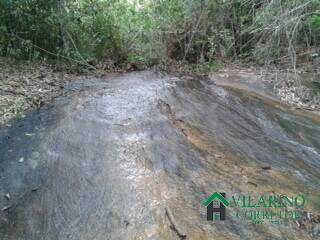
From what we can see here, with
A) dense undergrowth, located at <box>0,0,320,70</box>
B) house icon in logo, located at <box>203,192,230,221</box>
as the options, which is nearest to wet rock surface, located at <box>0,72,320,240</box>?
house icon in logo, located at <box>203,192,230,221</box>

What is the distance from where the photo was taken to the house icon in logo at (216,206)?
2074mm

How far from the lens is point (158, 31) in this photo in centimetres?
639

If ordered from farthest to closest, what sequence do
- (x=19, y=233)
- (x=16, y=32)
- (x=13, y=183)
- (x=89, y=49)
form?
1. (x=89, y=49)
2. (x=16, y=32)
3. (x=13, y=183)
4. (x=19, y=233)

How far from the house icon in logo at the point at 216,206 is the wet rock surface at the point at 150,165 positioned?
5 cm

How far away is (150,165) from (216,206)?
2.37ft

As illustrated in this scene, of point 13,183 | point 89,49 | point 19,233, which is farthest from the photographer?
point 89,49

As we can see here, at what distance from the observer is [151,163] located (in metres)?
2.70

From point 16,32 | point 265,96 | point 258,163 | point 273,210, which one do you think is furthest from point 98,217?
point 16,32

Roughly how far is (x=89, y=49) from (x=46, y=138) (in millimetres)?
3424

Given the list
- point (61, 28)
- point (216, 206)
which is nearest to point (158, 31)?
point (61, 28)

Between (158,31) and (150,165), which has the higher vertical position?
(158,31)

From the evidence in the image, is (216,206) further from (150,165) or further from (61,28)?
(61,28)

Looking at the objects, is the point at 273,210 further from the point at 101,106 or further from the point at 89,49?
the point at 89,49

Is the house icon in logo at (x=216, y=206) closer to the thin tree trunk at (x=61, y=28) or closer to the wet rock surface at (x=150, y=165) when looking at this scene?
the wet rock surface at (x=150, y=165)
